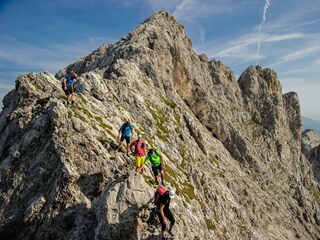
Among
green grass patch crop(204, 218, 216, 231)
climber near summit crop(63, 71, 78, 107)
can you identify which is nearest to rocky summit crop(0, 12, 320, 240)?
green grass patch crop(204, 218, 216, 231)

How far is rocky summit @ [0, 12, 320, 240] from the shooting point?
953 inches

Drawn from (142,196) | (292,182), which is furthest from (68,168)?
(292,182)

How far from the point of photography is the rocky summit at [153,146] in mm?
24203

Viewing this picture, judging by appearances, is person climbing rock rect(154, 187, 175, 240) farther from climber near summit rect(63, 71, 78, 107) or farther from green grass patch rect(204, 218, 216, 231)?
green grass patch rect(204, 218, 216, 231)

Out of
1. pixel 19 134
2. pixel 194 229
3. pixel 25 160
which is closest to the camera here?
pixel 194 229

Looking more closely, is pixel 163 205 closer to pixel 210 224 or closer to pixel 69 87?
pixel 69 87

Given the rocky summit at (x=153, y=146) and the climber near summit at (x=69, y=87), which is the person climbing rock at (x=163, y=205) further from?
the climber near summit at (x=69, y=87)

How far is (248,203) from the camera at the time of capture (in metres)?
72.8

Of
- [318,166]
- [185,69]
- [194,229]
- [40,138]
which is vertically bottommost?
[194,229]

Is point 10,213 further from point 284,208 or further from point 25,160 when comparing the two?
point 284,208

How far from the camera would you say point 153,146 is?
4747 cm

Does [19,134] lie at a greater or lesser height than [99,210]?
greater

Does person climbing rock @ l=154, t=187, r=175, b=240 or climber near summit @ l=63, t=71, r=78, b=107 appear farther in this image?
climber near summit @ l=63, t=71, r=78, b=107

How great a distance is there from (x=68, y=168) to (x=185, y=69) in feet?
206
